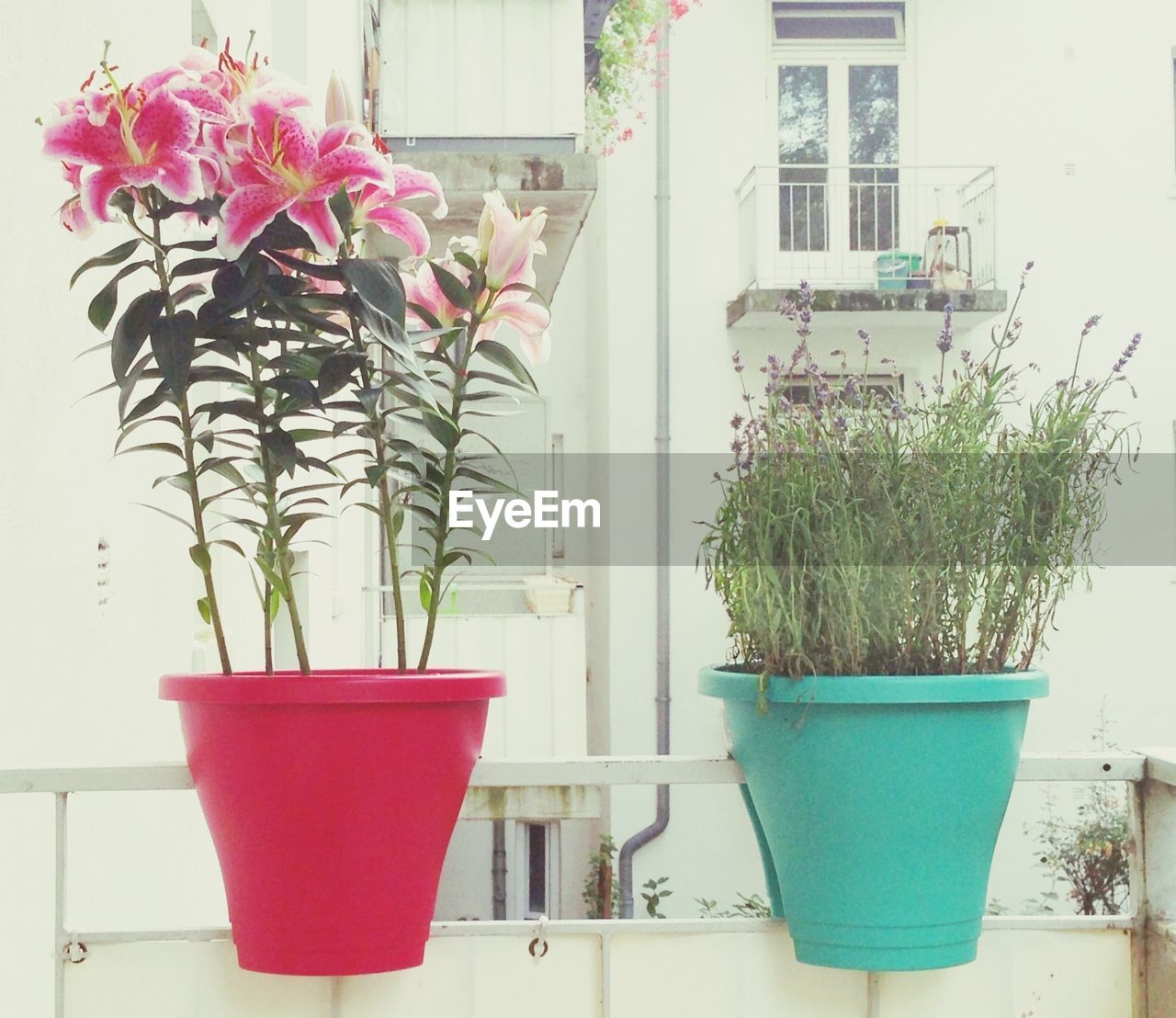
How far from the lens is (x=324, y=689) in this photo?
83 centimetres

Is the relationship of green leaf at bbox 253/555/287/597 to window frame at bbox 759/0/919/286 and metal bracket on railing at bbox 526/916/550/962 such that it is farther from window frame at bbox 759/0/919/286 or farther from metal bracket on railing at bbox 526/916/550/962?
window frame at bbox 759/0/919/286

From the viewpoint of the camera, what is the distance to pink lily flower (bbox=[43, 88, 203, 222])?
31.8 inches

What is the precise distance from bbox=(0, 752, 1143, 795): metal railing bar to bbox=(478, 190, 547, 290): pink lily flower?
1.08 feet

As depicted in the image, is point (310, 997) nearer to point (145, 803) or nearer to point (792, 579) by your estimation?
point (792, 579)

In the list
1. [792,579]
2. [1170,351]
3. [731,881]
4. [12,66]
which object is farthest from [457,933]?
[1170,351]

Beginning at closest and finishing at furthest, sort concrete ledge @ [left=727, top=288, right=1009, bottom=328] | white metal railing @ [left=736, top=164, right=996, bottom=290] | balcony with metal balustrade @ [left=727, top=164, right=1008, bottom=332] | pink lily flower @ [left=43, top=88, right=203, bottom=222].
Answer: pink lily flower @ [left=43, top=88, right=203, bottom=222] → concrete ledge @ [left=727, top=288, right=1009, bottom=328] → balcony with metal balustrade @ [left=727, top=164, right=1008, bottom=332] → white metal railing @ [left=736, top=164, right=996, bottom=290]

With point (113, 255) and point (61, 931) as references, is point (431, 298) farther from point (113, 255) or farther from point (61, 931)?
point (61, 931)

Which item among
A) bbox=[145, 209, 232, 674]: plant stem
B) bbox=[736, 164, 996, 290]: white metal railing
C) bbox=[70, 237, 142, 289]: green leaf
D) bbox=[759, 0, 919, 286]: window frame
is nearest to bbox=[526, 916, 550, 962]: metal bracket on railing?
bbox=[145, 209, 232, 674]: plant stem

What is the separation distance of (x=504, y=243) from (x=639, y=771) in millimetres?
371

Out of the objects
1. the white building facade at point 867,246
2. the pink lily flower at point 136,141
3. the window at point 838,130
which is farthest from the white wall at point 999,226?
the pink lily flower at point 136,141

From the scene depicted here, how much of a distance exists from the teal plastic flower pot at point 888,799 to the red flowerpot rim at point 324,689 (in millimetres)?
188

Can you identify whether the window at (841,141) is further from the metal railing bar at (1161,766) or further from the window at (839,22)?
the metal railing bar at (1161,766)

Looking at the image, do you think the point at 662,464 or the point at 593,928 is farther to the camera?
the point at 662,464

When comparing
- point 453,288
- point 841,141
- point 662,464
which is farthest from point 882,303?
point 453,288
